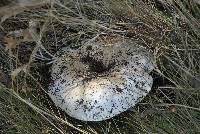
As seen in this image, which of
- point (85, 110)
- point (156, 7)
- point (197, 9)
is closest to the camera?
point (85, 110)

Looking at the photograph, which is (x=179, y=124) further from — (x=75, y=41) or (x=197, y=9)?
(x=75, y=41)

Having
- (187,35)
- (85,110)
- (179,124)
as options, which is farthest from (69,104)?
(187,35)

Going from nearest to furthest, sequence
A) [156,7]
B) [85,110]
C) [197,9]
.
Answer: [85,110] < [197,9] < [156,7]

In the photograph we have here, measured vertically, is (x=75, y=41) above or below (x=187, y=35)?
below

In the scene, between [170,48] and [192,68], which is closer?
[192,68]

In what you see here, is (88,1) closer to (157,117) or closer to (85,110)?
(85,110)

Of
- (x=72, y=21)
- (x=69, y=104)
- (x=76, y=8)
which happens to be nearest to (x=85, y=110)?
(x=69, y=104)

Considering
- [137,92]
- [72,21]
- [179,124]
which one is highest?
[72,21]

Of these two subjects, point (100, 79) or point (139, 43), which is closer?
point (100, 79)
